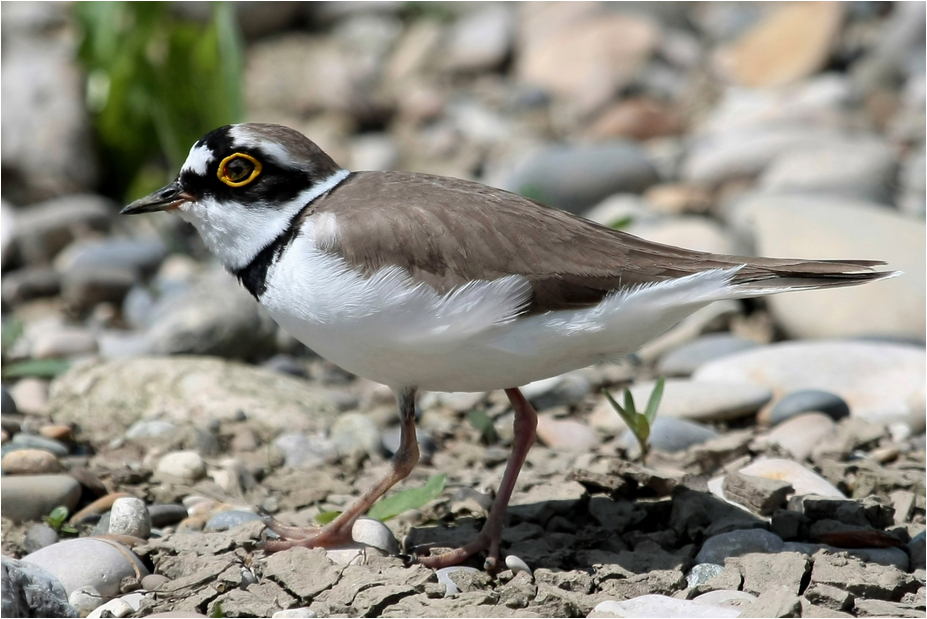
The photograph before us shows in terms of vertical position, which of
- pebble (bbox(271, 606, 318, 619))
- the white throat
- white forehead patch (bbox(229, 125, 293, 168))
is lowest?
pebble (bbox(271, 606, 318, 619))

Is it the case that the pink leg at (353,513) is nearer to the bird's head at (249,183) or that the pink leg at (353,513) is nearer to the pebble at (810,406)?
the bird's head at (249,183)

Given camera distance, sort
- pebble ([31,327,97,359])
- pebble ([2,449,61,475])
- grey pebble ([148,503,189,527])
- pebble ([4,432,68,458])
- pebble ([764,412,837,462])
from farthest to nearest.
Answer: pebble ([31,327,97,359]), pebble ([764,412,837,462]), pebble ([4,432,68,458]), pebble ([2,449,61,475]), grey pebble ([148,503,189,527])

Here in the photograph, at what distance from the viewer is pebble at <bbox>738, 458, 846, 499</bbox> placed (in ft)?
14.3

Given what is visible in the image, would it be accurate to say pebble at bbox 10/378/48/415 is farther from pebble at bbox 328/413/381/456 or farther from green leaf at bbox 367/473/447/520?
green leaf at bbox 367/473/447/520

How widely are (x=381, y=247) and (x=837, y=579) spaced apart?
2.04 meters

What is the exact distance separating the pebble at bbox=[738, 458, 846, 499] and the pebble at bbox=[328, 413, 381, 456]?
183 cm

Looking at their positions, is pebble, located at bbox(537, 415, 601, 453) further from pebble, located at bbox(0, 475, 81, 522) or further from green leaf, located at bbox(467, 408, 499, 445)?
pebble, located at bbox(0, 475, 81, 522)

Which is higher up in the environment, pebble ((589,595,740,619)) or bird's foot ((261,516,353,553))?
pebble ((589,595,740,619))

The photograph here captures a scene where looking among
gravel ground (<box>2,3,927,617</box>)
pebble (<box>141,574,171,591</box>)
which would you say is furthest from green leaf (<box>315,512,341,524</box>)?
pebble (<box>141,574,171,591</box>)

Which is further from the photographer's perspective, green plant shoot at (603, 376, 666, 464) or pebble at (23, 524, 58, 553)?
green plant shoot at (603, 376, 666, 464)

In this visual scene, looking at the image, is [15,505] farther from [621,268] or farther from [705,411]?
[705,411]

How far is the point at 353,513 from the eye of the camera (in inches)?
159

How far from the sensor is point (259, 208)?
4.00m

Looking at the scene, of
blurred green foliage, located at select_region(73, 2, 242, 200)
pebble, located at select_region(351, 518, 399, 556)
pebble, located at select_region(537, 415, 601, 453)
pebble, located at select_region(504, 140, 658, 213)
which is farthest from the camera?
pebble, located at select_region(504, 140, 658, 213)
